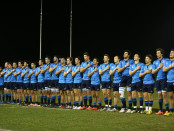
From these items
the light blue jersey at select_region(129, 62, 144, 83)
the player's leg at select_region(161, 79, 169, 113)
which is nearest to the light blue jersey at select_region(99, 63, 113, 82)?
the light blue jersey at select_region(129, 62, 144, 83)

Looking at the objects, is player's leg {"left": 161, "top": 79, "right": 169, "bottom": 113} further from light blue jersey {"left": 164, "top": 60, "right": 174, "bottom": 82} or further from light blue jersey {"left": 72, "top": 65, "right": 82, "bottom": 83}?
light blue jersey {"left": 72, "top": 65, "right": 82, "bottom": 83}

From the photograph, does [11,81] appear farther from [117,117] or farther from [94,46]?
[94,46]

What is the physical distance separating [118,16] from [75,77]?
50.0 feet

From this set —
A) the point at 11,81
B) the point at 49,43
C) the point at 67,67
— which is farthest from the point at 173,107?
the point at 49,43

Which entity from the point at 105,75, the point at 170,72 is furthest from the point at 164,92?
the point at 105,75

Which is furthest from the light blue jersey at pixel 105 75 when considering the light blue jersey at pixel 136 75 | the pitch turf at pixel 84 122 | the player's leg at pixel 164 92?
the player's leg at pixel 164 92

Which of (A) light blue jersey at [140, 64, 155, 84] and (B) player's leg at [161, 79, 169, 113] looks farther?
(A) light blue jersey at [140, 64, 155, 84]

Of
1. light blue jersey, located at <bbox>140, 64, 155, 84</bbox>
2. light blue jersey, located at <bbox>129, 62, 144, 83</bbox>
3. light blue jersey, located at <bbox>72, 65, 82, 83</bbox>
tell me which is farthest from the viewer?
light blue jersey, located at <bbox>72, 65, 82, 83</bbox>

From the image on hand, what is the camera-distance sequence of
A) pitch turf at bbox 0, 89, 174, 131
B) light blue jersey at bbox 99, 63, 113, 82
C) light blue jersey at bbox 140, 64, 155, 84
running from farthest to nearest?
1. light blue jersey at bbox 99, 63, 113, 82
2. light blue jersey at bbox 140, 64, 155, 84
3. pitch turf at bbox 0, 89, 174, 131

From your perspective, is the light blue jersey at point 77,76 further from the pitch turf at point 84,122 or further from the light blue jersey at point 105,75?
the pitch turf at point 84,122

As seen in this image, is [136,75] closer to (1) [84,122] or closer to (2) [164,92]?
(2) [164,92]

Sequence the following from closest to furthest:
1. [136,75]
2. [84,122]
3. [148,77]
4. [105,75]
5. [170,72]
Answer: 1. [84,122]
2. [170,72]
3. [148,77]
4. [136,75]
5. [105,75]

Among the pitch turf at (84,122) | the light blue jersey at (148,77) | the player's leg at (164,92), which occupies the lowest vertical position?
the pitch turf at (84,122)

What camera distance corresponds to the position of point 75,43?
2503 centimetres
